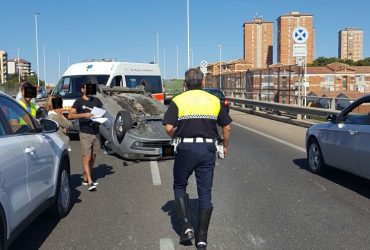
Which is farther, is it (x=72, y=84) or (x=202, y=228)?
(x=72, y=84)

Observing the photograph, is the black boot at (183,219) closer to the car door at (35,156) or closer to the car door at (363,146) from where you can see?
the car door at (35,156)

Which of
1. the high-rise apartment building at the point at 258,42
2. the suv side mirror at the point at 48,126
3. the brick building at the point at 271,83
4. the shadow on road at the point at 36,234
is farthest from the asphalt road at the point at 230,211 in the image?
the high-rise apartment building at the point at 258,42

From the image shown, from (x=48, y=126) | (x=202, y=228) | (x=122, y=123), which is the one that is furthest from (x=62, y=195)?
(x=122, y=123)

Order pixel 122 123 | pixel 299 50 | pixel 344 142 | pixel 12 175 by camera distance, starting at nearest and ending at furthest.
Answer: pixel 12 175
pixel 344 142
pixel 122 123
pixel 299 50

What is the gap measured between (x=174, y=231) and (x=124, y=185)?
2825 millimetres

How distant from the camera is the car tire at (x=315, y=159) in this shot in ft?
29.3

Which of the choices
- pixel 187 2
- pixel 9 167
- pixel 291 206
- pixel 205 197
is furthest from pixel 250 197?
pixel 187 2

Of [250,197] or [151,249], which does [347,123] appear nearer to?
[250,197]

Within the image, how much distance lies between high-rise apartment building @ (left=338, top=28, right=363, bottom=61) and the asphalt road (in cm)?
18011

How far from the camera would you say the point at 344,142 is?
793 centimetres

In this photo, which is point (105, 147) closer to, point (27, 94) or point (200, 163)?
point (27, 94)

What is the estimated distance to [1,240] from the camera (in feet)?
12.8

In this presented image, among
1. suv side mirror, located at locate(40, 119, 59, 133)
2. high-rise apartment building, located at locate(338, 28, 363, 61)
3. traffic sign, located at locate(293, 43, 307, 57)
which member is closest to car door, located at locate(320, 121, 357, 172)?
suv side mirror, located at locate(40, 119, 59, 133)

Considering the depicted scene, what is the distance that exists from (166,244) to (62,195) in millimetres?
1739
